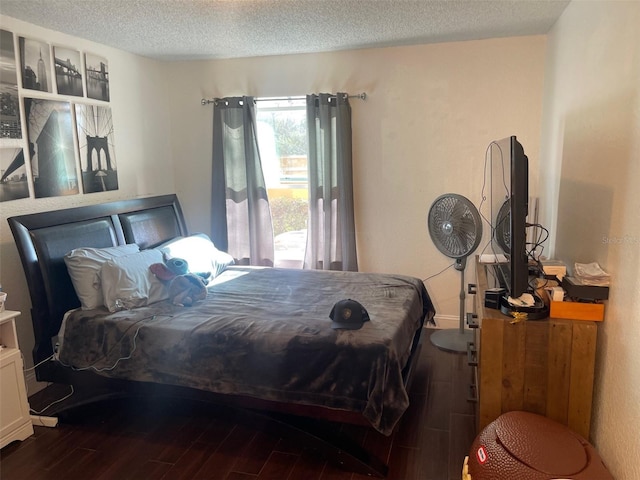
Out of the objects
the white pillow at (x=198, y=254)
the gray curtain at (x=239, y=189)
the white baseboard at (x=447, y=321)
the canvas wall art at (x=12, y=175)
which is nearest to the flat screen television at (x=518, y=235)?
the white baseboard at (x=447, y=321)

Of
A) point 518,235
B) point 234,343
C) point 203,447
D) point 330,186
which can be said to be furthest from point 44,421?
point 518,235

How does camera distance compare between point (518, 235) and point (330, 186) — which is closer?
point (518, 235)

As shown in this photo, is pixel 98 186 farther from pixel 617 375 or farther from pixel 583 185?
pixel 617 375

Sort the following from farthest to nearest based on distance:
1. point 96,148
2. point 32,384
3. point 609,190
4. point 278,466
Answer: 1. point 96,148
2. point 32,384
3. point 278,466
4. point 609,190

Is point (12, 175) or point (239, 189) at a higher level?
point (12, 175)

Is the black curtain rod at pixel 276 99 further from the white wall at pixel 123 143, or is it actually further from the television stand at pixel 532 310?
the television stand at pixel 532 310

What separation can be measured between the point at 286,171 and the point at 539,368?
9.54 feet

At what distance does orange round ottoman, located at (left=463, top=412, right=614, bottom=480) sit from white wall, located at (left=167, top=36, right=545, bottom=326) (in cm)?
230

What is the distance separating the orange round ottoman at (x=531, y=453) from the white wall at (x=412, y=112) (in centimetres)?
230

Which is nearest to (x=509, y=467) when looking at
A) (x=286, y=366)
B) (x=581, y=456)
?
(x=581, y=456)

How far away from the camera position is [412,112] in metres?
3.91

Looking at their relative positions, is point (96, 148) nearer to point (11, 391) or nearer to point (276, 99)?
point (276, 99)

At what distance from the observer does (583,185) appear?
7.68 feet

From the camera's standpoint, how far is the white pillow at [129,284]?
2818 millimetres
